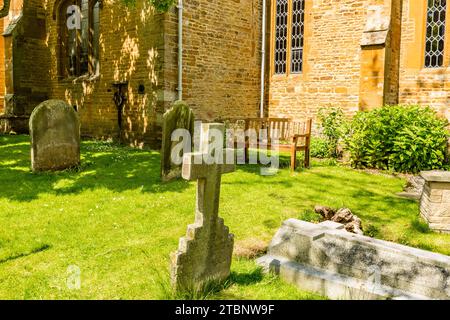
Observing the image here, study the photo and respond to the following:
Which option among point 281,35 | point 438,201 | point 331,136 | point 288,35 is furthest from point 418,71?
point 438,201

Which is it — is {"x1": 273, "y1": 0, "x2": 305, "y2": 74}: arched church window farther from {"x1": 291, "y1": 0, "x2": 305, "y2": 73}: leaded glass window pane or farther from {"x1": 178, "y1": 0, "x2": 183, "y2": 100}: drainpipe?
{"x1": 178, "y1": 0, "x2": 183, "y2": 100}: drainpipe

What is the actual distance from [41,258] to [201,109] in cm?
891

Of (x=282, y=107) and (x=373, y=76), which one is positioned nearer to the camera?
(x=373, y=76)

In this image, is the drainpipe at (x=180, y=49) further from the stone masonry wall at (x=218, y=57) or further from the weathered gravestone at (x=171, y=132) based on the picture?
the weathered gravestone at (x=171, y=132)

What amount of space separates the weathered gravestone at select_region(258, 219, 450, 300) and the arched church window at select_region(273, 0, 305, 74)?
11.0 meters

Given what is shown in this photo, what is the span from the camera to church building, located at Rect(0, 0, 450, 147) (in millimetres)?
12031

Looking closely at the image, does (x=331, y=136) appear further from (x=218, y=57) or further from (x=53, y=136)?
(x=53, y=136)

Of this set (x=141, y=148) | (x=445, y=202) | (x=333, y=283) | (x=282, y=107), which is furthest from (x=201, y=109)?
(x=333, y=283)

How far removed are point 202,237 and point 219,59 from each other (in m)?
10.6

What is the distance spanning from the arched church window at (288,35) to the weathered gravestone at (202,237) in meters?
11.5

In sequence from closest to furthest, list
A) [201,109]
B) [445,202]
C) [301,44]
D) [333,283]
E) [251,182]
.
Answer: [333,283], [445,202], [251,182], [201,109], [301,44]

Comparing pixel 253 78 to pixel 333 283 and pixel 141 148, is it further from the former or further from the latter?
pixel 333 283

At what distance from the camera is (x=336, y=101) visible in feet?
44.4

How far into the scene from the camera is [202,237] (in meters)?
3.87
